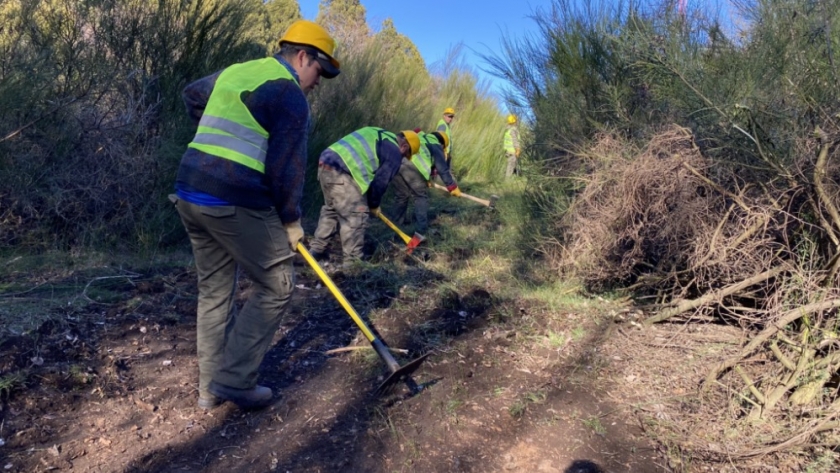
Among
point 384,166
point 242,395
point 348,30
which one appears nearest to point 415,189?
point 384,166

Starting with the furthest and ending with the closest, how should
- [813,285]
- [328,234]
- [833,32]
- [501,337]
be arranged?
1. [328,234]
2. [501,337]
3. [833,32]
4. [813,285]

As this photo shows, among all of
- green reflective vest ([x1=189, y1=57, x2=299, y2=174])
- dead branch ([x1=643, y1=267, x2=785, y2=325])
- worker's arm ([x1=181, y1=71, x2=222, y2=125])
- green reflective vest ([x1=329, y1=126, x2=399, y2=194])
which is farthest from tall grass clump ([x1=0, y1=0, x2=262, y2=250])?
dead branch ([x1=643, y1=267, x2=785, y2=325])

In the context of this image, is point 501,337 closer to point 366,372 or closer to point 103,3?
point 366,372

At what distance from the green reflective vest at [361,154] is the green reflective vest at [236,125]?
3069mm

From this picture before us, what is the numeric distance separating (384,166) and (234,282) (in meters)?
3.17

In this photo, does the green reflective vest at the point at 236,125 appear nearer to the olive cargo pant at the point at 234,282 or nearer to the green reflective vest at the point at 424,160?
the olive cargo pant at the point at 234,282

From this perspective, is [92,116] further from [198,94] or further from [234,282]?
[234,282]

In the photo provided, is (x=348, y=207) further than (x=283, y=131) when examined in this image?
Yes

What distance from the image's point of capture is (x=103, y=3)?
6012 mm

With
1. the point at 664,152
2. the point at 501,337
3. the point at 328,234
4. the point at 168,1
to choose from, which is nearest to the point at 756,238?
the point at 664,152

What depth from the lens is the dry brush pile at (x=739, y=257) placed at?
10.6ft

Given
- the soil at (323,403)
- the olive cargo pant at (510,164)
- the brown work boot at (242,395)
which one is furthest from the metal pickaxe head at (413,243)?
the olive cargo pant at (510,164)

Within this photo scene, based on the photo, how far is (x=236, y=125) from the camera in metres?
2.83

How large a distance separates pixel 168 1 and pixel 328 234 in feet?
9.09
